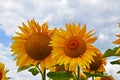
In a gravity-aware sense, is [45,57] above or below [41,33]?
below

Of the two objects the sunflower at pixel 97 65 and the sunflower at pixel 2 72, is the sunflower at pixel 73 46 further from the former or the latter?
the sunflower at pixel 2 72

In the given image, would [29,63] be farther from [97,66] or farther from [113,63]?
[97,66]

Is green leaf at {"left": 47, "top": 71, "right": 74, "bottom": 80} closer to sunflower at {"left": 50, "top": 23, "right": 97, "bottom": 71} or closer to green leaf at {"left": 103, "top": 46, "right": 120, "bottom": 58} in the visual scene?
sunflower at {"left": 50, "top": 23, "right": 97, "bottom": 71}

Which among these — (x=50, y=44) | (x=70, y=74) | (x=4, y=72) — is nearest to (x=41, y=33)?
(x=50, y=44)

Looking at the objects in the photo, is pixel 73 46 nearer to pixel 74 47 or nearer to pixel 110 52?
pixel 74 47

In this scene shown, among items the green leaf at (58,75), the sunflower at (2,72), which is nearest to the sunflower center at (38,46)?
the green leaf at (58,75)

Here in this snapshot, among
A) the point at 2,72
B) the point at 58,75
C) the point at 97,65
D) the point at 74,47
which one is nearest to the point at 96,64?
the point at 97,65

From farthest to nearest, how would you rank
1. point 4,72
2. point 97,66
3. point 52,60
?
point 4,72 < point 97,66 < point 52,60
